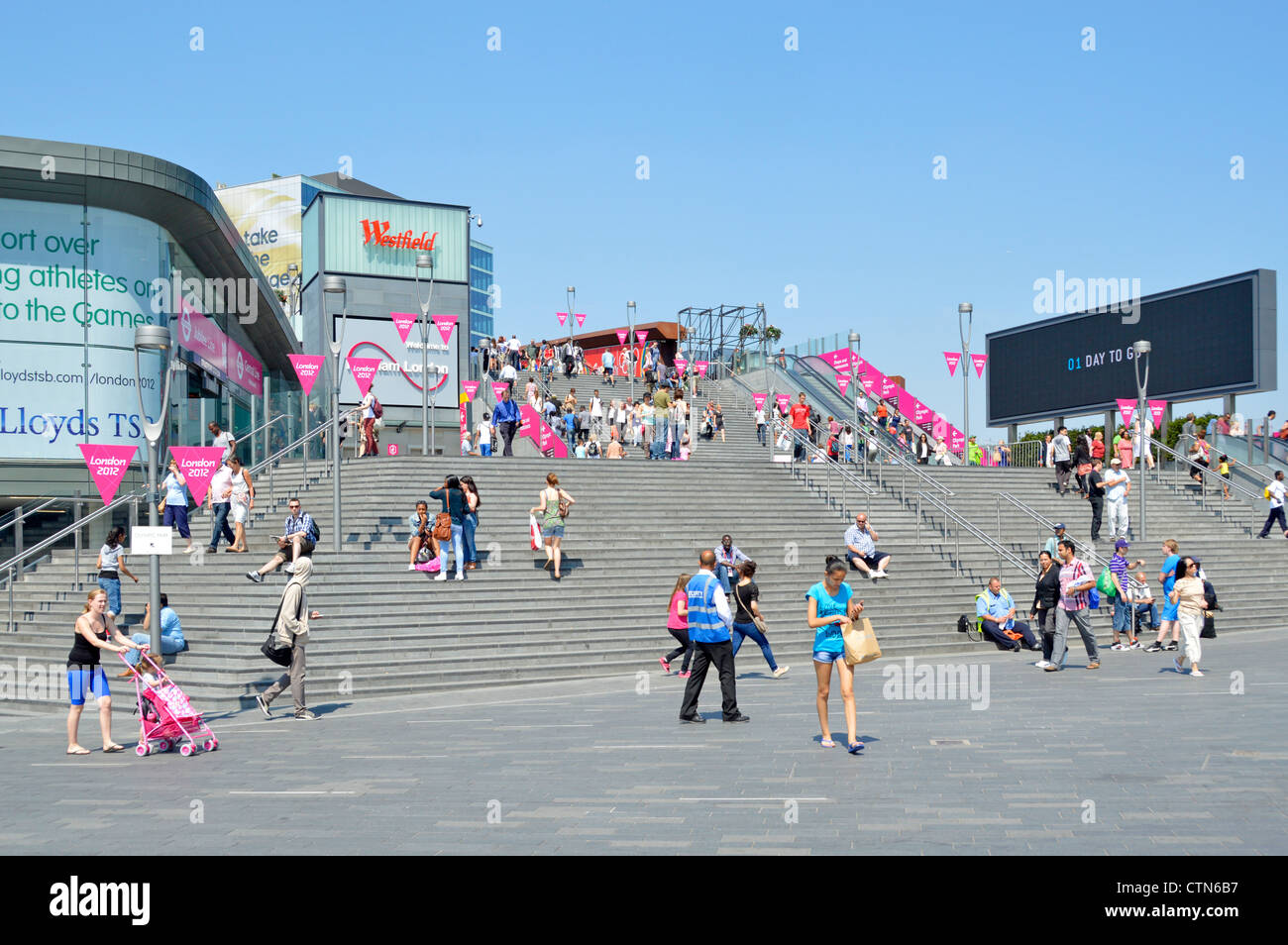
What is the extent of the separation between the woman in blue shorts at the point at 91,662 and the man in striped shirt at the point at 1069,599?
11.6 meters

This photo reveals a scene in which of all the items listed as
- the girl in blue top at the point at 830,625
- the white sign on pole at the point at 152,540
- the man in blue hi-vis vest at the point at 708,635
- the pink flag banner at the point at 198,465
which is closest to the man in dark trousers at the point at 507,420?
the pink flag banner at the point at 198,465

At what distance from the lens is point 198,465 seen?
20.6 m

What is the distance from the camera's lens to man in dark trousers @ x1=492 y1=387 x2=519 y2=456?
26406mm

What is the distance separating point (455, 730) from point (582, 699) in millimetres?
2709

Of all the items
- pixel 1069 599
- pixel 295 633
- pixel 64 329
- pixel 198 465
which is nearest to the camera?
pixel 295 633

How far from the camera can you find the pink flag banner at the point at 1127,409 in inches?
1161

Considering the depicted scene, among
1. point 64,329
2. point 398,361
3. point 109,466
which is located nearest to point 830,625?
point 109,466

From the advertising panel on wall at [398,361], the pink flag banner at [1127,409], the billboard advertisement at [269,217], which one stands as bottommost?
the pink flag banner at [1127,409]

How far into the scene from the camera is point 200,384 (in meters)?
28.4

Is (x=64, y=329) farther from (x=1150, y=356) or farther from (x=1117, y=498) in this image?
(x=1150, y=356)

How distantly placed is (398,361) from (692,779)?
3262 centimetres

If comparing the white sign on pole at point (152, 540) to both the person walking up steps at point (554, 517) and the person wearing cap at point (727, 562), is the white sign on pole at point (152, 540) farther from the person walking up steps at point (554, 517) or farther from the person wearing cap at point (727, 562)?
the person wearing cap at point (727, 562)

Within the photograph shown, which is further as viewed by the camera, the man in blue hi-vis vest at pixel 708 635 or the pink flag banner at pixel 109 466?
the pink flag banner at pixel 109 466
